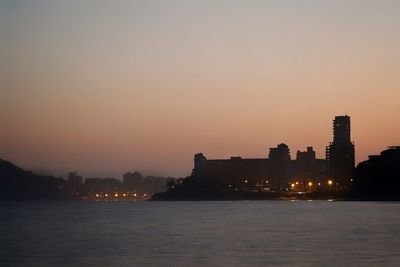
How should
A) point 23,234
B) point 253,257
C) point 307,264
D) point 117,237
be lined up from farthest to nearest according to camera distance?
point 23,234, point 117,237, point 253,257, point 307,264

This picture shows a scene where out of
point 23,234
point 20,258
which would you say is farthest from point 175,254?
point 23,234

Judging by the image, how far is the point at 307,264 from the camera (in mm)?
64062

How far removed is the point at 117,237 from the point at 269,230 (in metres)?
25.5

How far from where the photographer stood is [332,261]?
6625cm

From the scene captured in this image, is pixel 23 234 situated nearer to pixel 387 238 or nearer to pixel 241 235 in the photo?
pixel 241 235

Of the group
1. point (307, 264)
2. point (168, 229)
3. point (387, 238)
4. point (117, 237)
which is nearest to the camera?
point (307, 264)

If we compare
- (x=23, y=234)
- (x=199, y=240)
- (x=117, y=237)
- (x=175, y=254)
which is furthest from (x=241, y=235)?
(x=23, y=234)

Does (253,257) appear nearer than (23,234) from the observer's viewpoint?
Yes

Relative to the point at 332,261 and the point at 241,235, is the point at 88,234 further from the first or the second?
the point at 332,261

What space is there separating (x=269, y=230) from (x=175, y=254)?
38796 mm

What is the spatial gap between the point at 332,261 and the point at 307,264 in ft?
11.4

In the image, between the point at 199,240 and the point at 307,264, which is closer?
the point at 307,264

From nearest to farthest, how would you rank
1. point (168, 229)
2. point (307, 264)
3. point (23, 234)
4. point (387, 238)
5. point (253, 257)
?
point (307, 264)
point (253, 257)
point (387, 238)
point (23, 234)
point (168, 229)

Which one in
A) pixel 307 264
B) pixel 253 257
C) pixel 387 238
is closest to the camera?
pixel 307 264
